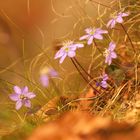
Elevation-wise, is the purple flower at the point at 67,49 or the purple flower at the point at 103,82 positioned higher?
the purple flower at the point at 67,49

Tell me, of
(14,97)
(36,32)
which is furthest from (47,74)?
(36,32)

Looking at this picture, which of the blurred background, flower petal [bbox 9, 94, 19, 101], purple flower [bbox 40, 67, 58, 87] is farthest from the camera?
the blurred background

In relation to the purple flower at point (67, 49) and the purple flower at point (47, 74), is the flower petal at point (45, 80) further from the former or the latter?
the purple flower at point (67, 49)

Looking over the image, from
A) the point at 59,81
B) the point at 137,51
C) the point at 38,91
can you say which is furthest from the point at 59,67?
the point at 137,51

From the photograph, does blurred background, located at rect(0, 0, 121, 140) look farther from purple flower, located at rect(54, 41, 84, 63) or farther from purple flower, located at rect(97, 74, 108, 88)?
purple flower, located at rect(54, 41, 84, 63)

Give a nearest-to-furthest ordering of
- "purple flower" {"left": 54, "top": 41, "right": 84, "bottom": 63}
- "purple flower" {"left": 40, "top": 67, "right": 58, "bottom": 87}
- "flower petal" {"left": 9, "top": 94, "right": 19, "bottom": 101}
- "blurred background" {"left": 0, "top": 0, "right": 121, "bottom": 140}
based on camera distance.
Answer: "purple flower" {"left": 54, "top": 41, "right": 84, "bottom": 63} < "flower petal" {"left": 9, "top": 94, "right": 19, "bottom": 101} < "purple flower" {"left": 40, "top": 67, "right": 58, "bottom": 87} < "blurred background" {"left": 0, "top": 0, "right": 121, "bottom": 140}

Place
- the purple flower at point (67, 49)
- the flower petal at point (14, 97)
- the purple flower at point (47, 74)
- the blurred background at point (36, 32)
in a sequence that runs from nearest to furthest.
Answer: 1. the purple flower at point (67, 49)
2. the flower petal at point (14, 97)
3. the purple flower at point (47, 74)
4. the blurred background at point (36, 32)

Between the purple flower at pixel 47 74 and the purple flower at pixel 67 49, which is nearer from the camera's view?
the purple flower at pixel 67 49

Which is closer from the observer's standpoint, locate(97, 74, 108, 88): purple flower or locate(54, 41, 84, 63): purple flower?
locate(54, 41, 84, 63): purple flower

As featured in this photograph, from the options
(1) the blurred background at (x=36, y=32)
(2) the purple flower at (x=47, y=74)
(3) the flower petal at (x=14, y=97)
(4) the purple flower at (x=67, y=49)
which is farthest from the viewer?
(1) the blurred background at (x=36, y=32)

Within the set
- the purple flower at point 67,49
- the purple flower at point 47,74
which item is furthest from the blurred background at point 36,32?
the purple flower at point 67,49

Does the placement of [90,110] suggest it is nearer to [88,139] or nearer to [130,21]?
[130,21]

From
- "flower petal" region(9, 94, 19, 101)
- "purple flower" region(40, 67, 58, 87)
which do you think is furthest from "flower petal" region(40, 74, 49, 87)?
"flower petal" region(9, 94, 19, 101)

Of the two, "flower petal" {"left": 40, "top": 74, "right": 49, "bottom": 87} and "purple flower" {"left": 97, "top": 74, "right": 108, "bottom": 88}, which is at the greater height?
"flower petal" {"left": 40, "top": 74, "right": 49, "bottom": 87}
